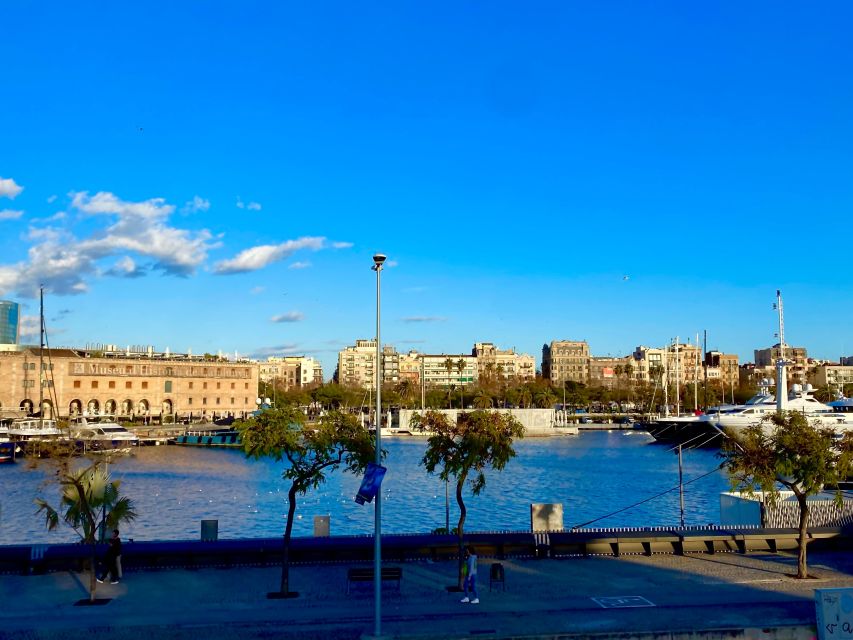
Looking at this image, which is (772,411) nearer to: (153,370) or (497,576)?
(497,576)

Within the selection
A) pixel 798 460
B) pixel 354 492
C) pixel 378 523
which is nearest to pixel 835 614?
pixel 798 460

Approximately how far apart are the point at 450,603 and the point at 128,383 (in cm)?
12592

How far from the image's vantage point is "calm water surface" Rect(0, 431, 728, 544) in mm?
46062

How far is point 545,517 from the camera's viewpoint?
2605cm

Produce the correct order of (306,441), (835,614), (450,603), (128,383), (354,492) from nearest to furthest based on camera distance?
(835,614) < (450,603) < (306,441) < (354,492) < (128,383)

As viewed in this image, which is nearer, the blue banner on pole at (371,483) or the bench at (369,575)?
the blue banner on pole at (371,483)

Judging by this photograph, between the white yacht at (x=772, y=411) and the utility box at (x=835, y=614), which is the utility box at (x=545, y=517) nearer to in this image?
the utility box at (x=835, y=614)

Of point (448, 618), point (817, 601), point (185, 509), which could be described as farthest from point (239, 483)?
point (817, 601)

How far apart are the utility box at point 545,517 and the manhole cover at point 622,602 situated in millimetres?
6339

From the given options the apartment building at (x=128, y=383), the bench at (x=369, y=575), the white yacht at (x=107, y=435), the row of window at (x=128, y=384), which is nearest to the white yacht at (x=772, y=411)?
the apartment building at (x=128, y=383)

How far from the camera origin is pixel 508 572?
22438 mm

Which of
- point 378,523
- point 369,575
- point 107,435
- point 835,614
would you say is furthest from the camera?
point 107,435

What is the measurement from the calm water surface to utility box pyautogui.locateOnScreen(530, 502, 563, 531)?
15.3 meters

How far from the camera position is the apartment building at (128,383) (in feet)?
409
